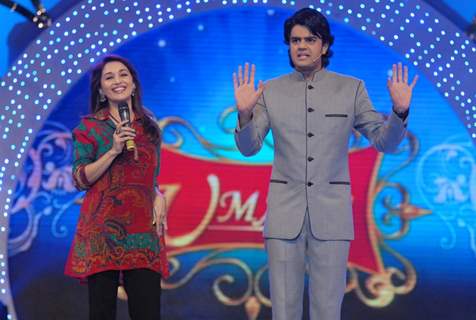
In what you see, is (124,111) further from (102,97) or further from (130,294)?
(130,294)

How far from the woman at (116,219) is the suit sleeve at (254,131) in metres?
0.37

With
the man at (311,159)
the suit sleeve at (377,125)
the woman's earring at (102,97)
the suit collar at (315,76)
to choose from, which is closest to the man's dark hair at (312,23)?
the man at (311,159)

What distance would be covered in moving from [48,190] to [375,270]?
191 centimetres

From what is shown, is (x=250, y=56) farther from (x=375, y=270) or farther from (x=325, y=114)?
(x=325, y=114)

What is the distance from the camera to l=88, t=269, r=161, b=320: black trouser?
108 inches

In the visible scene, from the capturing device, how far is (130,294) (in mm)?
2773

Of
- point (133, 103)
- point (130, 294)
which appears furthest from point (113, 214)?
point (133, 103)

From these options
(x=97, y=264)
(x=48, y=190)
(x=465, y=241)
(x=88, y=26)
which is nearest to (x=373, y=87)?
(x=465, y=241)

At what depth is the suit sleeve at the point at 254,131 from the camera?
2.66 metres

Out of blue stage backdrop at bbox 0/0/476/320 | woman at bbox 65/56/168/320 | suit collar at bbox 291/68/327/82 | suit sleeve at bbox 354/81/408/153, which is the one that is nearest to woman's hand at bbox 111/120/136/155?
woman at bbox 65/56/168/320

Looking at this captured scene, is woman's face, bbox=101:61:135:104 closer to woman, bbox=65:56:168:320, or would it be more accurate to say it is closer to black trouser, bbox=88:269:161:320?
woman, bbox=65:56:168:320

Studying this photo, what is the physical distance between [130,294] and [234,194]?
5.62 ft

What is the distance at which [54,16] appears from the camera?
4348 millimetres

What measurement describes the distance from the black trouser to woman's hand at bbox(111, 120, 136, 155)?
1.46ft
